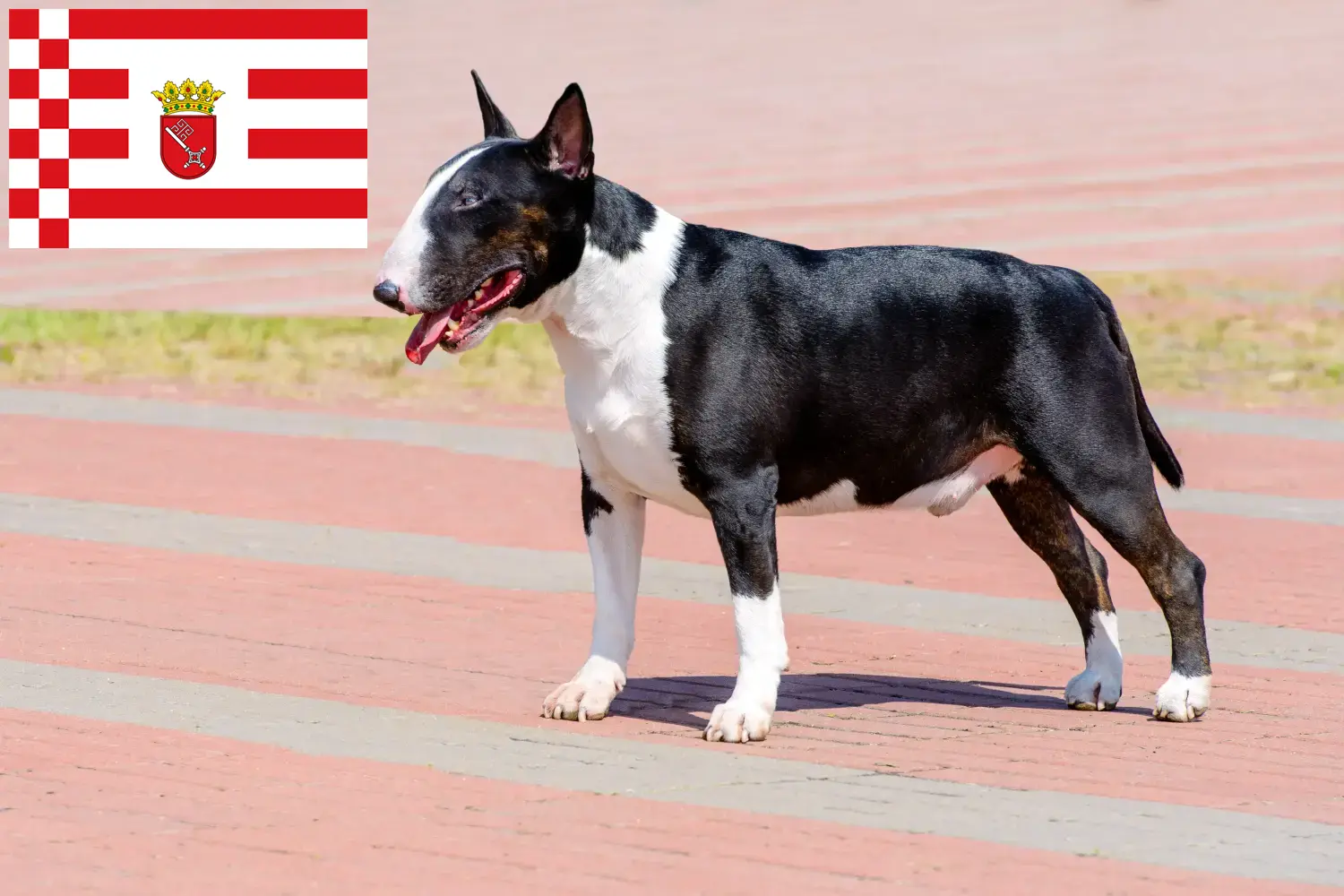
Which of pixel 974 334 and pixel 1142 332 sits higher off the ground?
pixel 974 334

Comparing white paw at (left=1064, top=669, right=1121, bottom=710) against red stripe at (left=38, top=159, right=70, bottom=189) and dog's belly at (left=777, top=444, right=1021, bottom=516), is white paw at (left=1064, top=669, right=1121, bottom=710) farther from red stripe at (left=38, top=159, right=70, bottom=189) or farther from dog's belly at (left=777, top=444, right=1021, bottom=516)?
red stripe at (left=38, top=159, right=70, bottom=189)

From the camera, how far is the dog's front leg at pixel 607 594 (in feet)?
21.9

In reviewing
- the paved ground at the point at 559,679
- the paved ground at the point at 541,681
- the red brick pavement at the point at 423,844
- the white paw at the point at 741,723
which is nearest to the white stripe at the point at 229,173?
the paved ground at the point at 541,681

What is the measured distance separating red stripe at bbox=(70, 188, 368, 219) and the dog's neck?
1456 centimetres

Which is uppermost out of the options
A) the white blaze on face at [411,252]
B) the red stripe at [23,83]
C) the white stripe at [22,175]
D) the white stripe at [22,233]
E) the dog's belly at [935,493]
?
the white blaze on face at [411,252]

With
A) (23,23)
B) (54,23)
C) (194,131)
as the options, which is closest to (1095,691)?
(194,131)

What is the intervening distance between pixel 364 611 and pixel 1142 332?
8.90 m

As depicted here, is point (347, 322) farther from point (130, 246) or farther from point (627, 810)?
point (627, 810)

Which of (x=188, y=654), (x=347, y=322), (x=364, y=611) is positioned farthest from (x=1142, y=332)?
(x=188, y=654)

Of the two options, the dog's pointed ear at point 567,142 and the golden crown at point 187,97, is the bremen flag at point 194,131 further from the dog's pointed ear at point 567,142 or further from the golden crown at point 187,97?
the dog's pointed ear at point 567,142

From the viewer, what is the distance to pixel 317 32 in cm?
2339

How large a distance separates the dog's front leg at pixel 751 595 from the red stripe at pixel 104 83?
47.7ft

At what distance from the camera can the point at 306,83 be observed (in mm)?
20484

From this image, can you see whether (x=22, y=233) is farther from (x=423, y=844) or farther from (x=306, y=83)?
(x=423, y=844)
